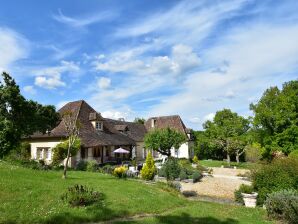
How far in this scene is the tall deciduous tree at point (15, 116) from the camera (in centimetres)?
1555

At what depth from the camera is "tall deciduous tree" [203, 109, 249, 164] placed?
1696 inches

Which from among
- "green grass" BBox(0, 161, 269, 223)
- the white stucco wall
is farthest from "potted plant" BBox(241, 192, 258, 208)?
the white stucco wall

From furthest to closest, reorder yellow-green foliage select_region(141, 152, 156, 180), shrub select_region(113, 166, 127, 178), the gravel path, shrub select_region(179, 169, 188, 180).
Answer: shrub select_region(179, 169, 188, 180) < yellow-green foliage select_region(141, 152, 156, 180) < shrub select_region(113, 166, 127, 178) < the gravel path

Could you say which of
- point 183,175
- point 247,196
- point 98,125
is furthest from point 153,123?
point 247,196

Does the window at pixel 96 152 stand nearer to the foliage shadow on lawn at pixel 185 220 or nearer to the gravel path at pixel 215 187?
the gravel path at pixel 215 187

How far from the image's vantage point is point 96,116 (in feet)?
117

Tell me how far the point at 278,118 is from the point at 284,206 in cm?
1752

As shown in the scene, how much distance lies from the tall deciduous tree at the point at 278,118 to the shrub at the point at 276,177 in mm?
12565

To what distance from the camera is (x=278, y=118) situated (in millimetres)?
27500

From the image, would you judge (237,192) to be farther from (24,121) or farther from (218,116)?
(218,116)

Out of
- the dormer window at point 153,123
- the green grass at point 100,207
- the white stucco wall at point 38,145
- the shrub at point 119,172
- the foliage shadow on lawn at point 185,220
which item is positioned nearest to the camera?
the green grass at point 100,207

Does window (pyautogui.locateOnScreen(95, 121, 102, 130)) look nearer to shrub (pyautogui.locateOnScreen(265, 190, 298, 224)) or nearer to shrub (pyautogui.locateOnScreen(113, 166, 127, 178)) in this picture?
shrub (pyautogui.locateOnScreen(113, 166, 127, 178))

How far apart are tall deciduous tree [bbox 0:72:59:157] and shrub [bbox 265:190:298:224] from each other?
13.1 meters

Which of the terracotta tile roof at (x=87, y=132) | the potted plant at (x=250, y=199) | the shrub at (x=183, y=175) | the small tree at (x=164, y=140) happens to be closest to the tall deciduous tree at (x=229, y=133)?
the small tree at (x=164, y=140)
